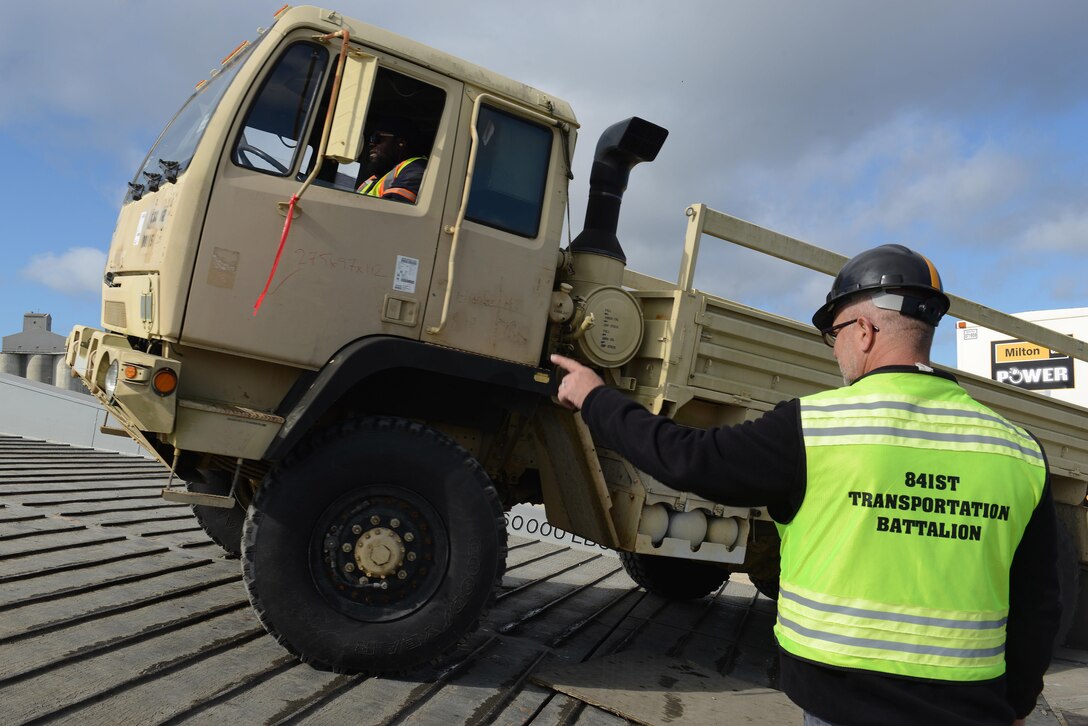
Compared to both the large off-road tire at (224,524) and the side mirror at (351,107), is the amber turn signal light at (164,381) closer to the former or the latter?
the side mirror at (351,107)

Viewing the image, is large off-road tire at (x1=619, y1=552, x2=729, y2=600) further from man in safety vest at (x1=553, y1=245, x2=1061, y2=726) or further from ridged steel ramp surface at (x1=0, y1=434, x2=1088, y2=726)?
man in safety vest at (x1=553, y1=245, x2=1061, y2=726)

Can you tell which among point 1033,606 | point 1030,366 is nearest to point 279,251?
point 1033,606

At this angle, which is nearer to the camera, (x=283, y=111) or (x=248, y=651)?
(x=248, y=651)

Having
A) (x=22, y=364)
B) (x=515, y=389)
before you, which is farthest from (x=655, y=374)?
(x=22, y=364)

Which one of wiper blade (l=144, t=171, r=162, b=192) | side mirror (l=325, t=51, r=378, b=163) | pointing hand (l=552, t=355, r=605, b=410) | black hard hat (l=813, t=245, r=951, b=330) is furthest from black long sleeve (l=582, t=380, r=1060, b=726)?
wiper blade (l=144, t=171, r=162, b=192)

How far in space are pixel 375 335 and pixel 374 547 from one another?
0.91 m

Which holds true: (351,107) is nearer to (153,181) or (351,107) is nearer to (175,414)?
(153,181)

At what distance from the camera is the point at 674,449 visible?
5.78 ft

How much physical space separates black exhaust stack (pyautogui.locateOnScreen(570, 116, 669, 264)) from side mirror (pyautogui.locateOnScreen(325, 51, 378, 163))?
1.45 m

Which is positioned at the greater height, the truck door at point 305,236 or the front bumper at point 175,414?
the truck door at point 305,236

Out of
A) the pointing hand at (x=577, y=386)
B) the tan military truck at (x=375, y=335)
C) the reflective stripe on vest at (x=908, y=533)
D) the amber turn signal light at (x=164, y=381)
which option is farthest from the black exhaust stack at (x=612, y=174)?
the reflective stripe on vest at (x=908, y=533)

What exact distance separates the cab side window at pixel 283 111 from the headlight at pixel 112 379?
38.3 inches

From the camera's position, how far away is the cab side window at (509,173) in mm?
3885

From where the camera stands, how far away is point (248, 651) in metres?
3.45
